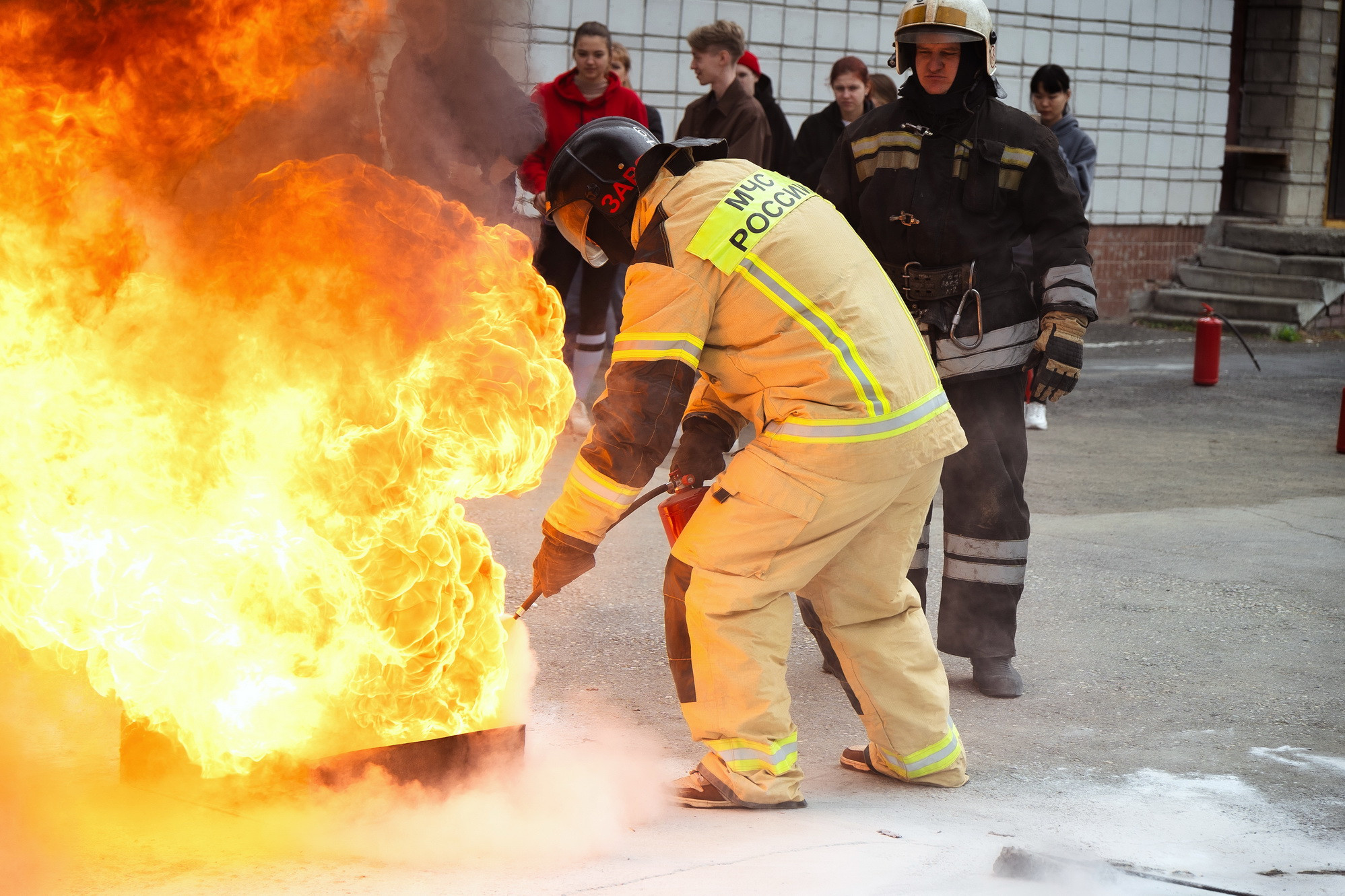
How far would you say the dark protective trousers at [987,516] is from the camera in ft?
14.1

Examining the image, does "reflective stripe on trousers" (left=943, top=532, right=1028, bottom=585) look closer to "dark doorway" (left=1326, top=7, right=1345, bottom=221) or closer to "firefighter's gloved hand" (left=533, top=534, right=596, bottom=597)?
"firefighter's gloved hand" (left=533, top=534, right=596, bottom=597)

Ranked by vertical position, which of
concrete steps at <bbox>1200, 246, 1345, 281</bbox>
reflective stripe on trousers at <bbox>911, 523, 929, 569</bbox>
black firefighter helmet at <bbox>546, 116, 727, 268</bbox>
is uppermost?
concrete steps at <bbox>1200, 246, 1345, 281</bbox>

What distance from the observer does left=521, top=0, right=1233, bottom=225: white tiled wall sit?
10125 millimetres

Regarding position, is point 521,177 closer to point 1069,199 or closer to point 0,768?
point 1069,199

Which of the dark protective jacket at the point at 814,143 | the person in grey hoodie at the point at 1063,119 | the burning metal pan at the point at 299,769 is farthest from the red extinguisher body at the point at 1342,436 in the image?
the burning metal pan at the point at 299,769

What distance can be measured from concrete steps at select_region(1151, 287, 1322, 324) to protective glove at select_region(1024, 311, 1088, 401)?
9724 mm

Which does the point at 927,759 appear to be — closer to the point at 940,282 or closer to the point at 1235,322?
the point at 940,282

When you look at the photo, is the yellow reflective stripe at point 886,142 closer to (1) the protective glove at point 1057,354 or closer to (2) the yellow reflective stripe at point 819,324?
(1) the protective glove at point 1057,354

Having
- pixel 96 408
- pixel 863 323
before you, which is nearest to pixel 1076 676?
pixel 863 323

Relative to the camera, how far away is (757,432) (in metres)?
3.33

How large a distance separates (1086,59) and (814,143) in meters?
5.77

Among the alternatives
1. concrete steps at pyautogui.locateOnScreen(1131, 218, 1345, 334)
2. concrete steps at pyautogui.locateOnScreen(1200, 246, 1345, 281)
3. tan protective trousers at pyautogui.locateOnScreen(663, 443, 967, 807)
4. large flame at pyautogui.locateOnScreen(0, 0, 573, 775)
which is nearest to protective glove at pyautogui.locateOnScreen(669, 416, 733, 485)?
tan protective trousers at pyautogui.locateOnScreen(663, 443, 967, 807)

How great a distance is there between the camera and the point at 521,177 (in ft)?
21.9

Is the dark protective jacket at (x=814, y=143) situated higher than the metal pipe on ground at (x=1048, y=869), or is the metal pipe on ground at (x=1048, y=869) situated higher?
the dark protective jacket at (x=814, y=143)
